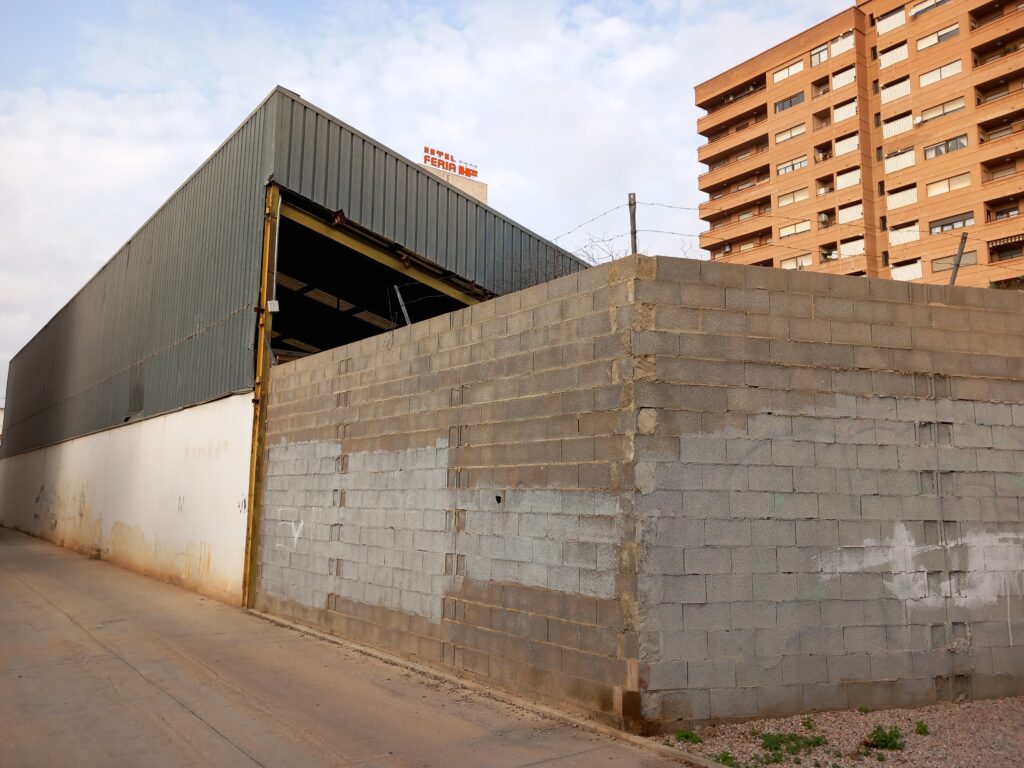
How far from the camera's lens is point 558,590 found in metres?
6.97

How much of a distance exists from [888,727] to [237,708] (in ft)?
18.3

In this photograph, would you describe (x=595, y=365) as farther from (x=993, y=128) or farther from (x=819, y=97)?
(x=819, y=97)

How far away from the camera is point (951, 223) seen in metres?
41.0

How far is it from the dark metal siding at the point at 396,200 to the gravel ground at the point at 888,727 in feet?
39.8

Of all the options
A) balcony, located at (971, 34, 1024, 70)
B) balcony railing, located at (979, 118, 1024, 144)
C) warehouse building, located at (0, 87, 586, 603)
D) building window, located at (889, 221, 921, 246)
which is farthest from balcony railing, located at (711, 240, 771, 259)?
warehouse building, located at (0, 87, 586, 603)

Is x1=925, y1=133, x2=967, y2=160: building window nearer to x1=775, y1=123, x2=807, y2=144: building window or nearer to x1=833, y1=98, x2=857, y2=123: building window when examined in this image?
x1=833, y1=98, x2=857, y2=123: building window

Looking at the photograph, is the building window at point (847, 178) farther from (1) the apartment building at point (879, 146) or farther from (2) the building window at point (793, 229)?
(2) the building window at point (793, 229)

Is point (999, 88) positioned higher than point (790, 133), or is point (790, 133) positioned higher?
point (790, 133)

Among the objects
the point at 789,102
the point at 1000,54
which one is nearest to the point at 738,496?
the point at 1000,54

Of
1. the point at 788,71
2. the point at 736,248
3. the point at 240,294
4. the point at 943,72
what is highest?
the point at 788,71

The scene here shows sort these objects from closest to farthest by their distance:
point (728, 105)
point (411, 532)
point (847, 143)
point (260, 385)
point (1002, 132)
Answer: point (411, 532) < point (260, 385) < point (1002, 132) < point (847, 143) < point (728, 105)

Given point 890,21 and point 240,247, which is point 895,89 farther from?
point 240,247

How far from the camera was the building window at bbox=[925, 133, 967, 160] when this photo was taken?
4081 centimetres

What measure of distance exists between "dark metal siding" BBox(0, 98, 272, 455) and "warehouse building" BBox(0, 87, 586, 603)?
69mm
